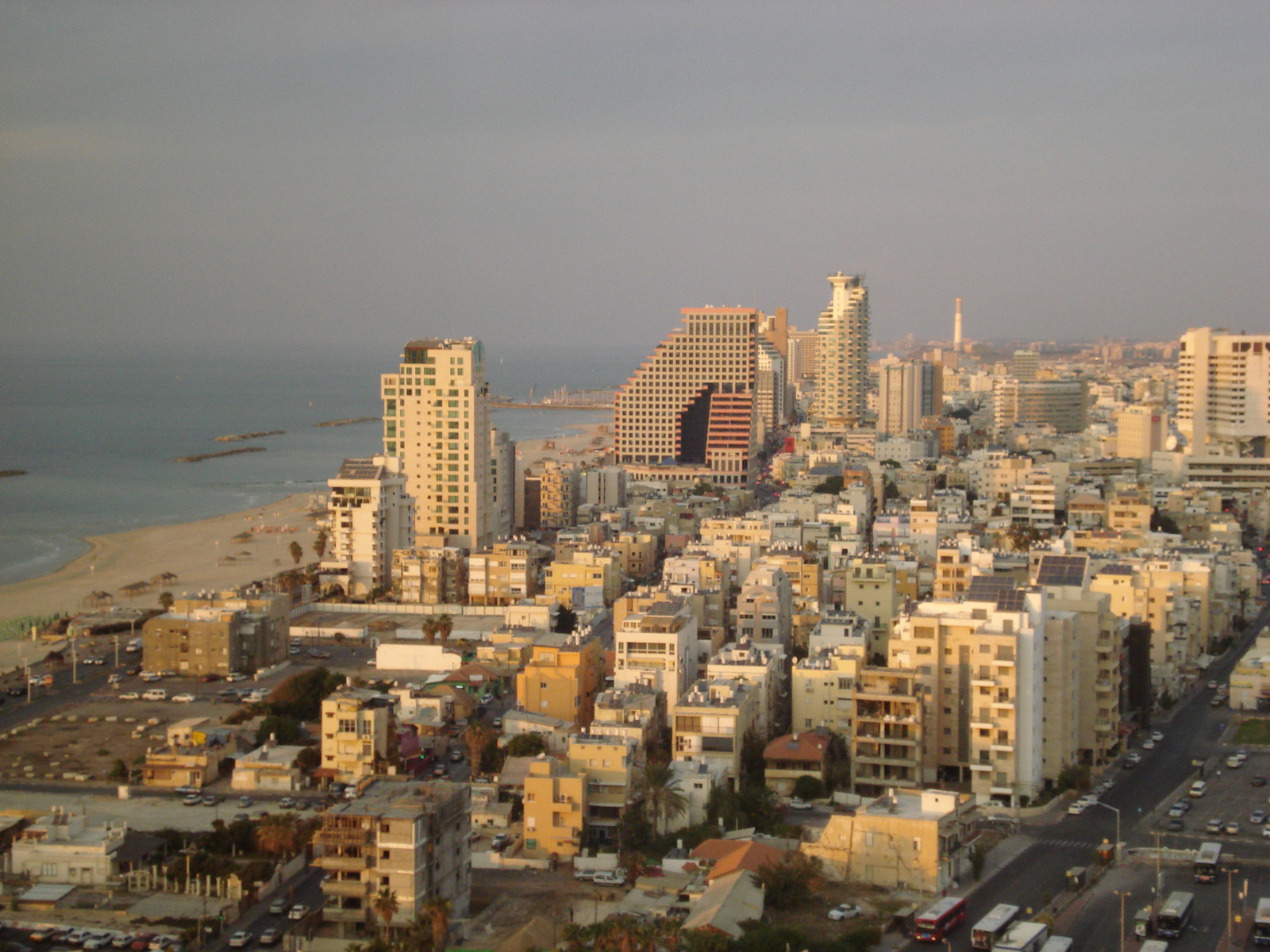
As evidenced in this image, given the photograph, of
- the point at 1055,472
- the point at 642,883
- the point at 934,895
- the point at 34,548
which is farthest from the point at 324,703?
the point at 1055,472

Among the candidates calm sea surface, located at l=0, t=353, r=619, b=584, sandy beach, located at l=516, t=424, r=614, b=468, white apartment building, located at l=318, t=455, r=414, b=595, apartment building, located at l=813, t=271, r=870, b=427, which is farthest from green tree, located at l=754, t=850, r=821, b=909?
apartment building, located at l=813, t=271, r=870, b=427

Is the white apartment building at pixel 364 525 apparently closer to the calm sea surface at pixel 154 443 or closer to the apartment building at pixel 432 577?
the apartment building at pixel 432 577

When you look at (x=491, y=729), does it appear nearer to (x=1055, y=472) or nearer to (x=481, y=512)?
(x=481, y=512)

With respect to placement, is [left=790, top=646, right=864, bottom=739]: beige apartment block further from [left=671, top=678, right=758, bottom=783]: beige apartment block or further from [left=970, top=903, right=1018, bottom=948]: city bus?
[left=970, top=903, right=1018, bottom=948]: city bus

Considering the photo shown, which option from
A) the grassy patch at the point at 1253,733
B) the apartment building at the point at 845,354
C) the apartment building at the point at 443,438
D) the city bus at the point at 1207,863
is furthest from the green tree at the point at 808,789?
the apartment building at the point at 845,354

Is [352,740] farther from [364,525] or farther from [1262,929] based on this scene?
[364,525]
